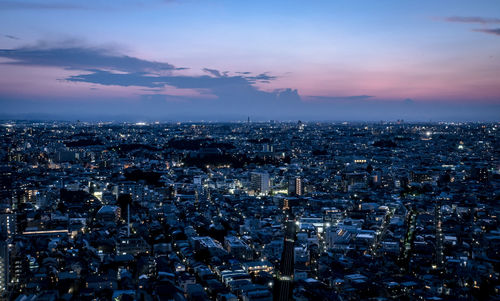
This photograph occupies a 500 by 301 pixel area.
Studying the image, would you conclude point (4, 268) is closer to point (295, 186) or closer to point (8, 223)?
point (8, 223)

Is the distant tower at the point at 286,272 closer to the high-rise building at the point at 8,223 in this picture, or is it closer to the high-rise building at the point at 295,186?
the high-rise building at the point at 295,186

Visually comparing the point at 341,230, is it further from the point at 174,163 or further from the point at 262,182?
the point at 174,163

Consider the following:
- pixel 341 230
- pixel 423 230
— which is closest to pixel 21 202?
pixel 341 230

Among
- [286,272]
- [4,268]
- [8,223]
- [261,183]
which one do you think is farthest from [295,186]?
[4,268]

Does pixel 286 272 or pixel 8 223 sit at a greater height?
pixel 8 223

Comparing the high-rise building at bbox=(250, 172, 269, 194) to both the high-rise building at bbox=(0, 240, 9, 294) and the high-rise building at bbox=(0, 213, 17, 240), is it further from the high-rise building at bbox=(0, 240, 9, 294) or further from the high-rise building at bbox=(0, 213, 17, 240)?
the high-rise building at bbox=(0, 240, 9, 294)

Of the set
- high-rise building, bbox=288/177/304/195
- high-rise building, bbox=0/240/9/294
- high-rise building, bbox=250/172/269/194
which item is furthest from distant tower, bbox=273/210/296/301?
high-rise building, bbox=250/172/269/194

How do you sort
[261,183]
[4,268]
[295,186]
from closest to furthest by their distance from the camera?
1. [4,268]
2. [295,186]
3. [261,183]

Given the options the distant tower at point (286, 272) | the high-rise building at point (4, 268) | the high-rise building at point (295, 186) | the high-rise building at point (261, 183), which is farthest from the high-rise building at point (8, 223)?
the high-rise building at point (295, 186)
